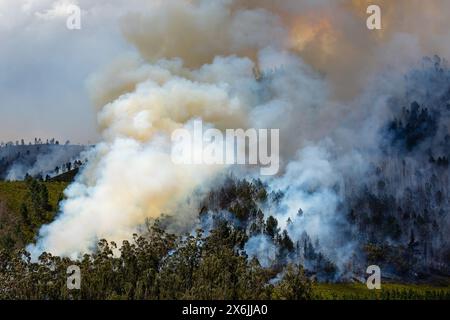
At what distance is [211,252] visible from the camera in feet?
616

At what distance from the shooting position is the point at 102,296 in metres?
161

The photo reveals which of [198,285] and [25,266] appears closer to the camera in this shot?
[198,285]
